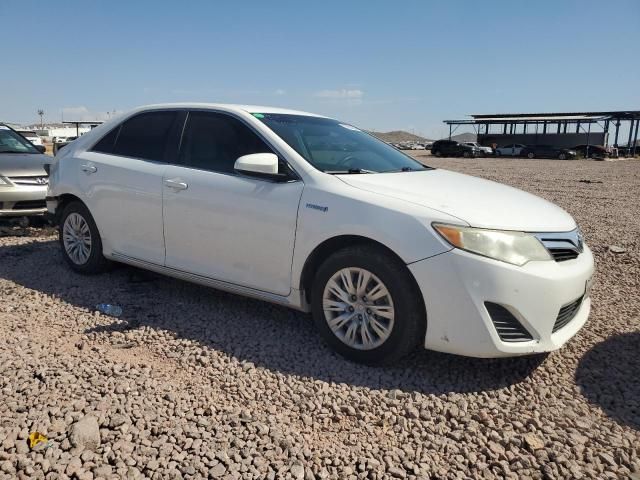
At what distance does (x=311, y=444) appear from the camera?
2.60 meters

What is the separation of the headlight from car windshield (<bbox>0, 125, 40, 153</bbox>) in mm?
7838

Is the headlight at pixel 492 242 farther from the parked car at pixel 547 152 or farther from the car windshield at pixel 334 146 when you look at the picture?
the parked car at pixel 547 152

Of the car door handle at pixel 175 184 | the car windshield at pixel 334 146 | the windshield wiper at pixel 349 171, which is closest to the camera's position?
the windshield wiper at pixel 349 171

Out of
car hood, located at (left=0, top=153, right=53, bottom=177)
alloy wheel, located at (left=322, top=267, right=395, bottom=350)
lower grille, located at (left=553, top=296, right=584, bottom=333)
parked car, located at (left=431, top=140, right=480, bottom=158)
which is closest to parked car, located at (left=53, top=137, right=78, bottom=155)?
car hood, located at (left=0, top=153, right=53, bottom=177)

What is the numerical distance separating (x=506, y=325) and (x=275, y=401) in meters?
1.39

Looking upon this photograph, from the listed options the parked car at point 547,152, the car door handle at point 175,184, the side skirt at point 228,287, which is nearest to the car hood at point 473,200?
the side skirt at point 228,287

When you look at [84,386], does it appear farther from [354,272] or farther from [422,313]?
[422,313]

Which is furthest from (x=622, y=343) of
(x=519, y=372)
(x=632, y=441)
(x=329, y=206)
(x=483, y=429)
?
(x=329, y=206)

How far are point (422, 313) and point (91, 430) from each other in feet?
6.25

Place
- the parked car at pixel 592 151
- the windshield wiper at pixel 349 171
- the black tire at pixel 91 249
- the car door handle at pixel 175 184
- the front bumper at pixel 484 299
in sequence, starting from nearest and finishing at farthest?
the front bumper at pixel 484 299
the windshield wiper at pixel 349 171
the car door handle at pixel 175 184
the black tire at pixel 91 249
the parked car at pixel 592 151

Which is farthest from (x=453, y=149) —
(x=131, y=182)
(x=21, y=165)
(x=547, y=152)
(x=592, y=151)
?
(x=131, y=182)

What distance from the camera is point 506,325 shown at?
9.91ft

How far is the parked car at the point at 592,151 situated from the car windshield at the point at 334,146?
3940 cm

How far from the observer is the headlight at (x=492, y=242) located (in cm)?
298
